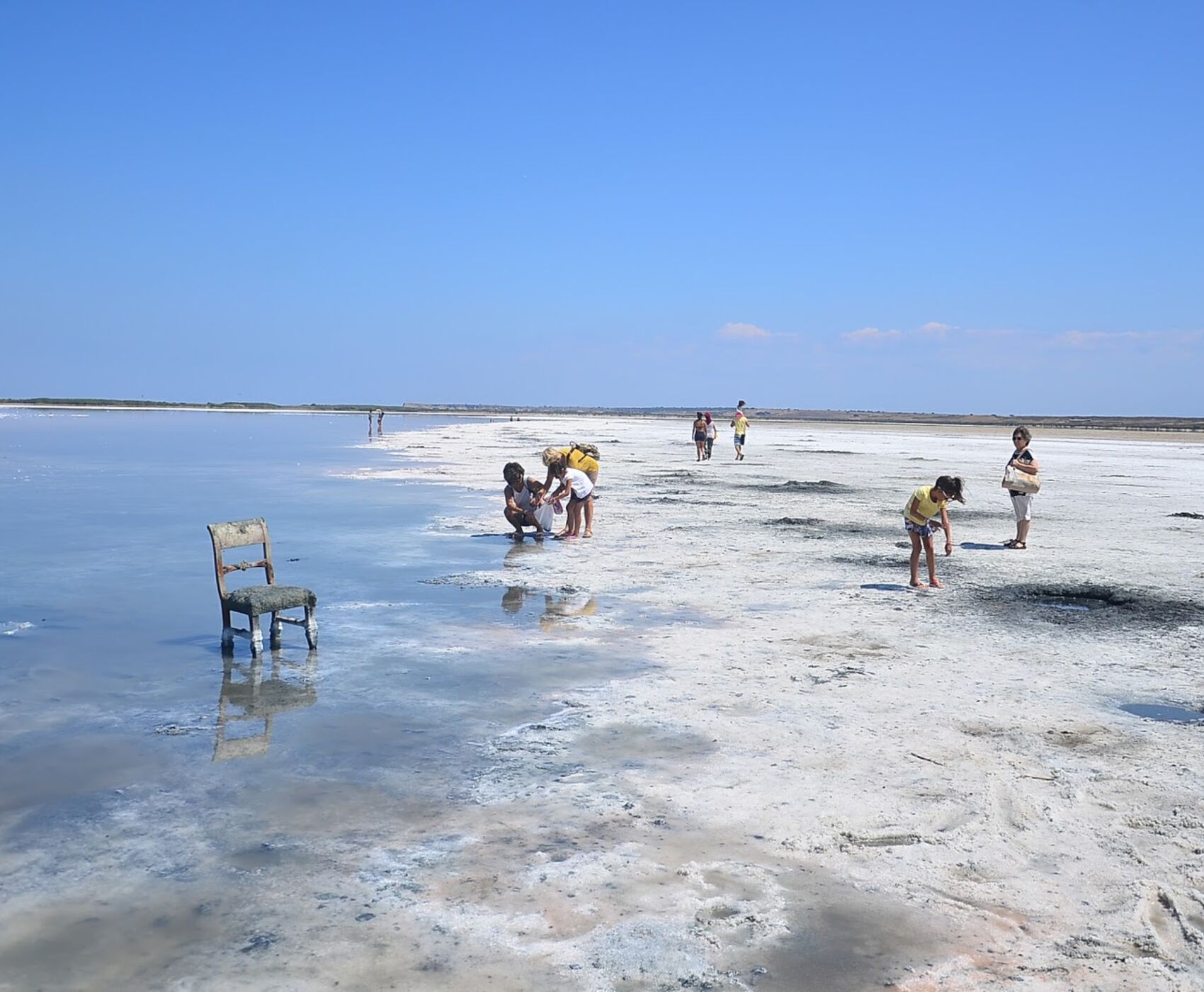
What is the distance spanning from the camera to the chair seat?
28.6 ft

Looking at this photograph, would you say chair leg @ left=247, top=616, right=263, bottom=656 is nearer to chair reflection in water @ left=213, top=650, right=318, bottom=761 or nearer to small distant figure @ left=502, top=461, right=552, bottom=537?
chair reflection in water @ left=213, top=650, right=318, bottom=761

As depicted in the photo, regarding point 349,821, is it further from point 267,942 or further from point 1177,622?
point 1177,622

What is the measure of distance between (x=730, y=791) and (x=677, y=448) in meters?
44.9

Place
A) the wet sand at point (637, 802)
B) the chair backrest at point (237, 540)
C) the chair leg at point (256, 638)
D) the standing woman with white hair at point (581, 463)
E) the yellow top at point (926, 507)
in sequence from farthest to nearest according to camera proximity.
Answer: the standing woman with white hair at point (581, 463) → the yellow top at point (926, 507) → the chair backrest at point (237, 540) → the chair leg at point (256, 638) → the wet sand at point (637, 802)

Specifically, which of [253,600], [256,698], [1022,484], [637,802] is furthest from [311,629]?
[1022,484]

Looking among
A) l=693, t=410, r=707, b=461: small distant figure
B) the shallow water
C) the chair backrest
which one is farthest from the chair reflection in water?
l=693, t=410, r=707, b=461: small distant figure

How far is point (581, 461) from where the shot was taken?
1658 cm

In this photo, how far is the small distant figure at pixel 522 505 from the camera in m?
15.9

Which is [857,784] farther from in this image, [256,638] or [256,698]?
[256,638]

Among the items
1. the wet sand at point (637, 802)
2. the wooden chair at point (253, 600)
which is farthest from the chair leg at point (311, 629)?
the wet sand at point (637, 802)

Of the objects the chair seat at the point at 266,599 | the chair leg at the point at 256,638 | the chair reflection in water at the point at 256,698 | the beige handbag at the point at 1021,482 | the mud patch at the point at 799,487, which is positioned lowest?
the chair reflection in water at the point at 256,698

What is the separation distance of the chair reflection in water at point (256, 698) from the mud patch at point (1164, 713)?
5.82m

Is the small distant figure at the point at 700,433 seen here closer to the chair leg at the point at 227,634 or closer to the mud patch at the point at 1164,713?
the chair leg at the point at 227,634

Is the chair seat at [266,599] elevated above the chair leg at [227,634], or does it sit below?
above
